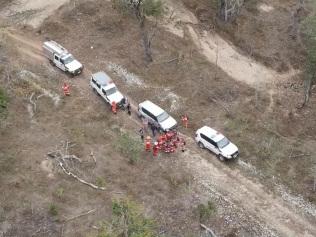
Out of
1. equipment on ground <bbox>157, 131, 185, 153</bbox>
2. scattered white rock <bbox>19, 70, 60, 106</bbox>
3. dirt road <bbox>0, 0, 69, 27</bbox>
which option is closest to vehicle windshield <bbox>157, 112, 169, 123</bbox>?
equipment on ground <bbox>157, 131, 185, 153</bbox>

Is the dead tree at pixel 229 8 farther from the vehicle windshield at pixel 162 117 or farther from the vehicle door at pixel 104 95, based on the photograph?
the vehicle door at pixel 104 95

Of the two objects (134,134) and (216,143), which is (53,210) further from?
(216,143)

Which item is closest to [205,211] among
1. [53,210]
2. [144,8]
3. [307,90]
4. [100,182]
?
[100,182]

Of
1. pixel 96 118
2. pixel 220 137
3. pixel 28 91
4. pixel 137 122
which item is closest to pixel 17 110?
pixel 28 91

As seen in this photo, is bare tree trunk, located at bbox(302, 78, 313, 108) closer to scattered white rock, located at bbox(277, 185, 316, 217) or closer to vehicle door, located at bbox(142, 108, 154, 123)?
scattered white rock, located at bbox(277, 185, 316, 217)

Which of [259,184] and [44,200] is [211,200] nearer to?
[259,184]
